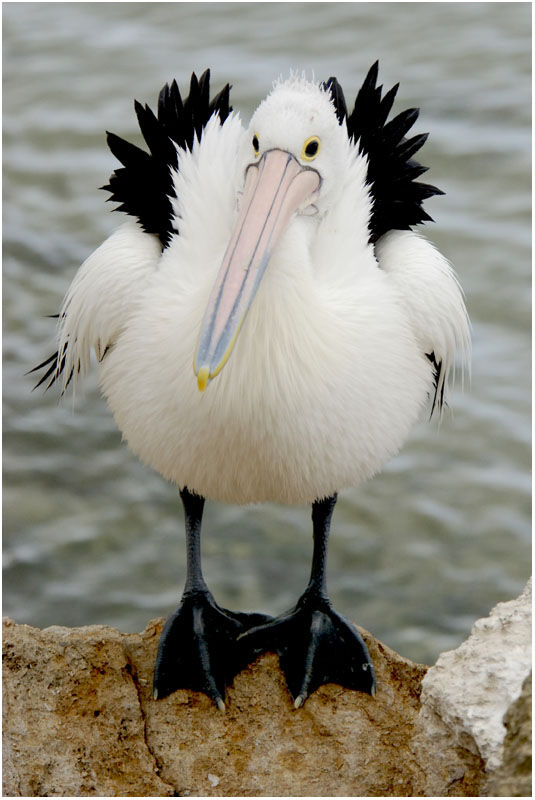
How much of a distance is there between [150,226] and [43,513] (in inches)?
108

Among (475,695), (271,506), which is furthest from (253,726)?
(271,506)

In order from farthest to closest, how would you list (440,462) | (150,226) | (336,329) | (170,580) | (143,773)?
(440,462), (170,580), (150,226), (143,773), (336,329)

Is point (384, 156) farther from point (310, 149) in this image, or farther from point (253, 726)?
point (253, 726)

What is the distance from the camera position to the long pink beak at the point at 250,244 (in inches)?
100.0

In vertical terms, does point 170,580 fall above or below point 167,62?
below

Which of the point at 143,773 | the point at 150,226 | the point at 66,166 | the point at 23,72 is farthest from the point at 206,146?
the point at 23,72

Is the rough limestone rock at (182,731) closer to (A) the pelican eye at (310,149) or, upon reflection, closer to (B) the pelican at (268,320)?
(B) the pelican at (268,320)

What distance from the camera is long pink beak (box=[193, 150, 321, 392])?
8.33ft

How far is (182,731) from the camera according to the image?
10.5 feet

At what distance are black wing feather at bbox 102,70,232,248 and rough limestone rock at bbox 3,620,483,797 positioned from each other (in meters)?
1.34

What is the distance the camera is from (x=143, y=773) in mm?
3078

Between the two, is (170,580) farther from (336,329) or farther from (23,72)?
(23,72)

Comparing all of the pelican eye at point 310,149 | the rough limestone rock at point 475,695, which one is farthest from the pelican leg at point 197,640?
the pelican eye at point 310,149

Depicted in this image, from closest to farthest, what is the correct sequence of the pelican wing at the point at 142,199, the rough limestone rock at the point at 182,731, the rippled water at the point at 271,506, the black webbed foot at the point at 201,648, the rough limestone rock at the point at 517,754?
1. the rough limestone rock at the point at 517,754
2. the rough limestone rock at the point at 182,731
3. the pelican wing at the point at 142,199
4. the black webbed foot at the point at 201,648
5. the rippled water at the point at 271,506
